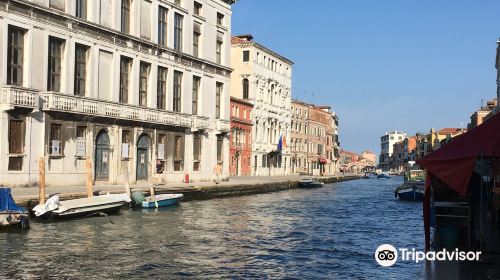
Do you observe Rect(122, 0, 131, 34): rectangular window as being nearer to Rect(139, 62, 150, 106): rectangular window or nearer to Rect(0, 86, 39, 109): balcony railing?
Rect(139, 62, 150, 106): rectangular window

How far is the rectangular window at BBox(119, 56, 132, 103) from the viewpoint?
37250 mm

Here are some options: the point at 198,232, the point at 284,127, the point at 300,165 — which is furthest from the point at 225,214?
the point at 300,165

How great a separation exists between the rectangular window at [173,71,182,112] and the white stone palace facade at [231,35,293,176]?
2643 centimetres

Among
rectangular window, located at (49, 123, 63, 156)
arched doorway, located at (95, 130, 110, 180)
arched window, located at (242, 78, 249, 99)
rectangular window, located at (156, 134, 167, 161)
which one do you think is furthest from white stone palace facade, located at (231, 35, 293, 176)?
rectangular window, located at (49, 123, 63, 156)

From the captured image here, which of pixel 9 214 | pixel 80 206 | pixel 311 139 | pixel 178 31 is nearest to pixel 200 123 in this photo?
pixel 178 31

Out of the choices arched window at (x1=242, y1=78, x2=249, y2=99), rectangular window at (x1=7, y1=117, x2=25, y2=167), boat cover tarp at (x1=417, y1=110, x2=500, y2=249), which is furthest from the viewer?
arched window at (x1=242, y1=78, x2=249, y2=99)

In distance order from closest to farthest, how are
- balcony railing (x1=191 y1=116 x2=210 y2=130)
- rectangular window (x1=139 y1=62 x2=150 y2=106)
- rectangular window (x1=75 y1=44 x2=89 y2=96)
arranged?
rectangular window (x1=75 y1=44 x2=89 y2=96)
rectangular window (x1=139 y1=62 x2=150 y2=106)
balcony railing (x1=191 y1=116 x2=210 y2=130)

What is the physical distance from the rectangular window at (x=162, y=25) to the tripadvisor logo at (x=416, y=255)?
92.9ft

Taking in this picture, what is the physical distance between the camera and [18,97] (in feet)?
93.4

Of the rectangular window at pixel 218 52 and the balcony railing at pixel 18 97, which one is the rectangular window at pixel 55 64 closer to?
the balcony railing at pixel 18 97

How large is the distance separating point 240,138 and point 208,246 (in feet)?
159

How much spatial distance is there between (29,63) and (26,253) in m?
17.1

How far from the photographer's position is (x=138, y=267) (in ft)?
44.3

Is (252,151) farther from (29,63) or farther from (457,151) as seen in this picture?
(457,151)
